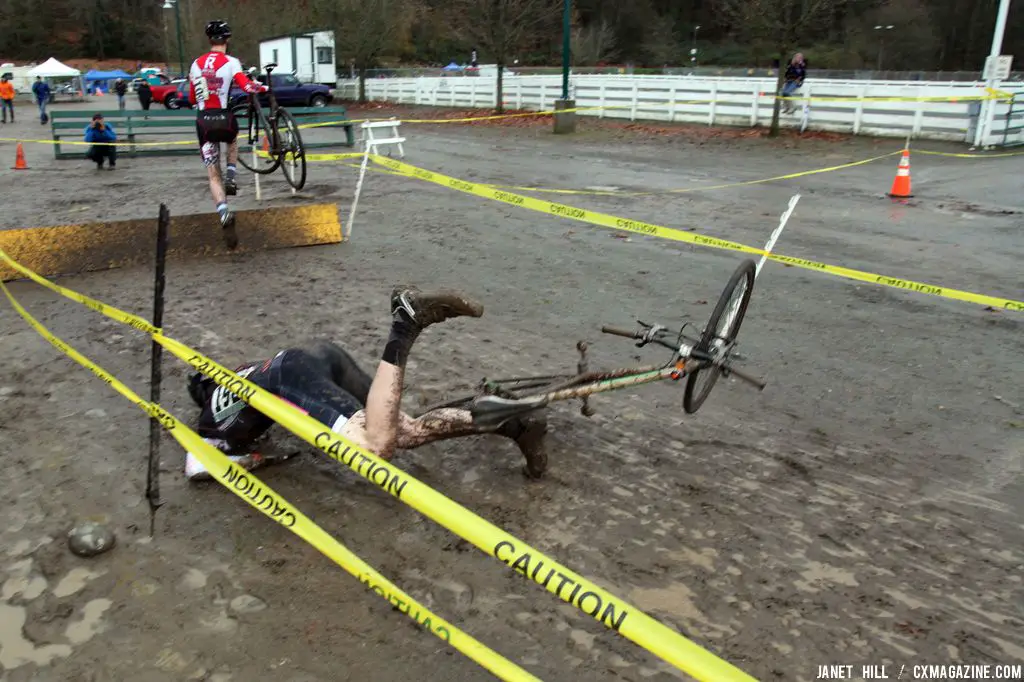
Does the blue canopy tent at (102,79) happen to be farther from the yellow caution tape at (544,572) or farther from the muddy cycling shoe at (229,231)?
the yellow caution tape at (544,572)

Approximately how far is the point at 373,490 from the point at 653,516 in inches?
53.7

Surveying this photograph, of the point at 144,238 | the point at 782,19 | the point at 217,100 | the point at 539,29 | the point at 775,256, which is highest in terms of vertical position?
the point at 539,29

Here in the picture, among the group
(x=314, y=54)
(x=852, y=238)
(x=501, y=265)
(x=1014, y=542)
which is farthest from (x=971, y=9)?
(x=1014, y=542)

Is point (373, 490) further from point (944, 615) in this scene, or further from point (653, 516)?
point (944, 615)

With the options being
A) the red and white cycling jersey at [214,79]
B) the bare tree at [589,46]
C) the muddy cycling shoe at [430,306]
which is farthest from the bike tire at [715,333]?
the bare tree at [589,46]

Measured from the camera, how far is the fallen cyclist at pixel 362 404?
11.2 feet

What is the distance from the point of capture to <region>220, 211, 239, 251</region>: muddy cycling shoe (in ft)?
27.8

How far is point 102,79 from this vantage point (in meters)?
63.5

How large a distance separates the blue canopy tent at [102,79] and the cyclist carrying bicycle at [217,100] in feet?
195

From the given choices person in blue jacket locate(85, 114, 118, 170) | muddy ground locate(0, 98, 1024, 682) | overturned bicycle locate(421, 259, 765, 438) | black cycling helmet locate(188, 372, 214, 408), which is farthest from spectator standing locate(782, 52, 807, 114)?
black cycling helmet locate(188, 372, 214, 408)

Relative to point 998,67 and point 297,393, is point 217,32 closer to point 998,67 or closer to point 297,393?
point 297,393

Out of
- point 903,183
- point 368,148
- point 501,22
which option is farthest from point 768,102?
point 368,148

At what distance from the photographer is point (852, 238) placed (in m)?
9.53

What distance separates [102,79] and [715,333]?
7157cm
